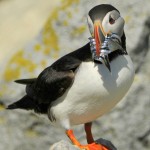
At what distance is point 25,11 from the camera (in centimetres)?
1252

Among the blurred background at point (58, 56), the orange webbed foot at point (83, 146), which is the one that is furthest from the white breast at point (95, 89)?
the blurred background at point (58, 56)

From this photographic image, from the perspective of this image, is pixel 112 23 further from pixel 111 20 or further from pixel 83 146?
pixel 83 146

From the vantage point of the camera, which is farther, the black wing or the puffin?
the black wing

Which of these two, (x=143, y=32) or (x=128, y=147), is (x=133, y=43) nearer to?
(x=143, y=32)

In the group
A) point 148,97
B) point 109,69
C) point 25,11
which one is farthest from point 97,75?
point 25,11

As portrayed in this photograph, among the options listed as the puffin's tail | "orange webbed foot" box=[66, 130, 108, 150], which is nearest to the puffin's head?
"orange webbed foot" box=[66, 130, 108, 150]

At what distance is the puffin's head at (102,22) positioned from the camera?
6.53 meters

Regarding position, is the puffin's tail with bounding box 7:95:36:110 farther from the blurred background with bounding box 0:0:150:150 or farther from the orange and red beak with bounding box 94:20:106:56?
the orange and red beak with bounding box 94:20:106:56

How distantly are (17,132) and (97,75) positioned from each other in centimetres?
249

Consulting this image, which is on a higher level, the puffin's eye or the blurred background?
the puffin's eye

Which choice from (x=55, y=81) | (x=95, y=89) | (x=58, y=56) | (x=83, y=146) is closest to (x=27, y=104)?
(x=55, y=81)

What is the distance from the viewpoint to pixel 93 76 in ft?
22.4

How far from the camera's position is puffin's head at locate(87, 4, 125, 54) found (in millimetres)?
6531

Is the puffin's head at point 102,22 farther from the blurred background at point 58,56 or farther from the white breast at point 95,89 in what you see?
the blurred background at point 58,56
